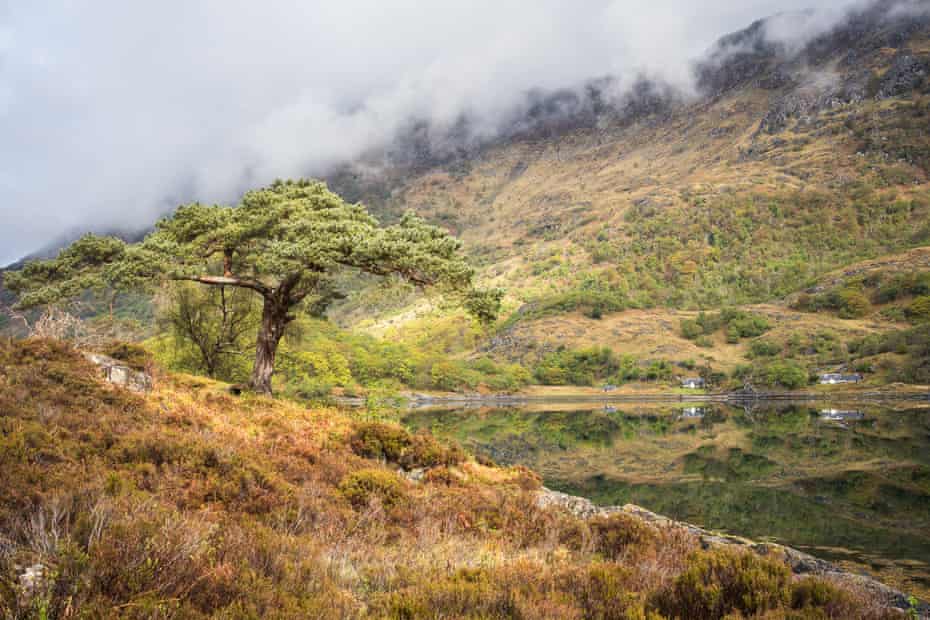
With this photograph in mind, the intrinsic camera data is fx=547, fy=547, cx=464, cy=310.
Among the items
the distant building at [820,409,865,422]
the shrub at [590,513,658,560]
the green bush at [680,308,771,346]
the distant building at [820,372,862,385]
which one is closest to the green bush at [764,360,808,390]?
the distant building at [820,372,862,385]

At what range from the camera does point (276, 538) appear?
5770mm

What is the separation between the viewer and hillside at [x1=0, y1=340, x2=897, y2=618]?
13.4 ft

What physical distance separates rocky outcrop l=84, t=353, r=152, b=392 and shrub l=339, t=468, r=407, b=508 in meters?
7.01

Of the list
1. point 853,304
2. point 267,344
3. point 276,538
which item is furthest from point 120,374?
point 853,304

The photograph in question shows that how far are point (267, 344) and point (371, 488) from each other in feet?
36.6

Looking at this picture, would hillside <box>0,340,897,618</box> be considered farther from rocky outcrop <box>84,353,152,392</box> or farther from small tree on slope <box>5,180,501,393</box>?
small tree on slope <box>5,180,501,393</box>

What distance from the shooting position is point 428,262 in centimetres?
1664

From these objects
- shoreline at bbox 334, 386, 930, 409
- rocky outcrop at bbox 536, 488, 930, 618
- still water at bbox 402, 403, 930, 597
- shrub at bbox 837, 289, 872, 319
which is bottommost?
shoreline at bbox 334, 386, 930, 409

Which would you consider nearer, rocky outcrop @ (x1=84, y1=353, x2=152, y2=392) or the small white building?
rocky outcrop @ (x1=84, y1=353, x2=152, y2=392)

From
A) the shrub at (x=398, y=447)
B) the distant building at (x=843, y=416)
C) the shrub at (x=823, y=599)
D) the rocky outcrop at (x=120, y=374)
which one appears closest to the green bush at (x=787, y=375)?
the distant building at (x=843, y=416)

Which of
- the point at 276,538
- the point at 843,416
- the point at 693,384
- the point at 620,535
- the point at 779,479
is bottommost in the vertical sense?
the point at 843,416

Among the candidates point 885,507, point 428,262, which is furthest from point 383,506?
point 885,507

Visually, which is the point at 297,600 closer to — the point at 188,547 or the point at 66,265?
the point at 188,547

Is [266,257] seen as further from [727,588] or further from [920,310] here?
[920,310]
